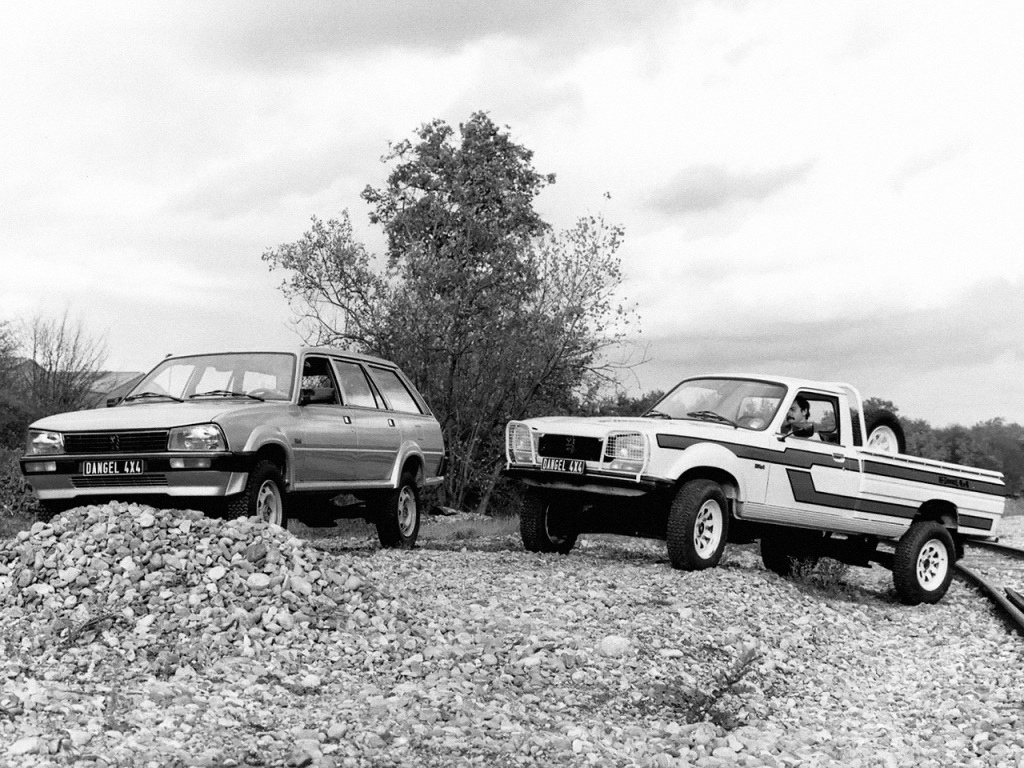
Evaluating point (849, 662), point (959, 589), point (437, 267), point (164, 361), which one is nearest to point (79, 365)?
point (437, 267)

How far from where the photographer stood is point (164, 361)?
12.2m

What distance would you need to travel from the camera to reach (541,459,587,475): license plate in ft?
36.4

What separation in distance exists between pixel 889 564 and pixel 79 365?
1170 inches

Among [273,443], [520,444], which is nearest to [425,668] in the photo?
[273,443]

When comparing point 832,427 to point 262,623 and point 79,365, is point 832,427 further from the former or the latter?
point 79,365

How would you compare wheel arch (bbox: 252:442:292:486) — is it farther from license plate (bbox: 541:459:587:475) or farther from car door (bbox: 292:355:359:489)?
license plate (bbox: 541:459:587:475)

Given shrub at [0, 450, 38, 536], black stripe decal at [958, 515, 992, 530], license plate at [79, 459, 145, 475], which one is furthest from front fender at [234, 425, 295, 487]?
black stripe decal at [958, 515, 992, 530]

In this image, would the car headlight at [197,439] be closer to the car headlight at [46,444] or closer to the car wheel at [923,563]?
the car headlight at [46,444]

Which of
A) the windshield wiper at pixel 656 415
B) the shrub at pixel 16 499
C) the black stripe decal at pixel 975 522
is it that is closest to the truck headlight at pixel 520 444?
the windshield wiper at pixel 656 415

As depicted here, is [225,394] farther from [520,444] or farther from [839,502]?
[839,502]

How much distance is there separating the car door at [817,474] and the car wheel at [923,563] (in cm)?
72

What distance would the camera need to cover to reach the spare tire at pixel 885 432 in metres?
12.9

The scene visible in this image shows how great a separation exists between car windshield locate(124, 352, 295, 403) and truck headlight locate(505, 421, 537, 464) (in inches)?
86.3

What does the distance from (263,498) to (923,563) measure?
676 cm
